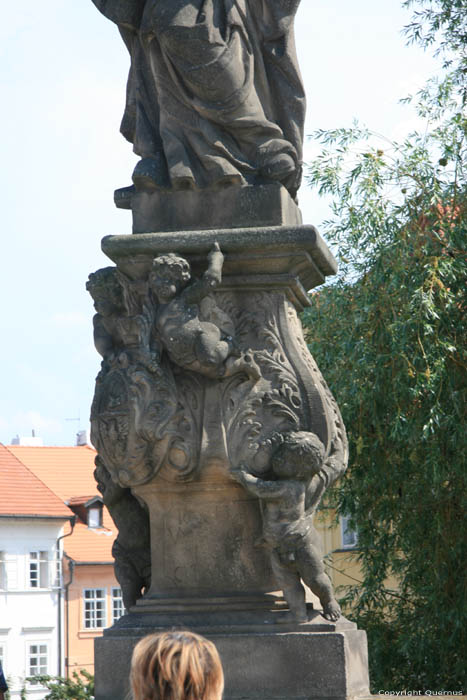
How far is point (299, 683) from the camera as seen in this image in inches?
205

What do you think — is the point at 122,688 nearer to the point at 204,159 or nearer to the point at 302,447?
the point at 302,447

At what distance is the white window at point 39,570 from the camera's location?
158 feet

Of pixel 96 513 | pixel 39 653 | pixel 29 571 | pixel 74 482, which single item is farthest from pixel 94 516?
pixel 39 653

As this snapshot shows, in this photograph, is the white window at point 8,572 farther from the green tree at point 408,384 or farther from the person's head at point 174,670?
the person's head at point 174,670

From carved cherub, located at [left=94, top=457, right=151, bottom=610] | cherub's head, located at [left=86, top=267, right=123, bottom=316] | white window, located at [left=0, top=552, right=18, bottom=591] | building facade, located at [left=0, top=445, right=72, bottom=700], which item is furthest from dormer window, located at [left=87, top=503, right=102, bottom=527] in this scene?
cherub's head, located at [left=86, top=267, right=123, bottom=316]

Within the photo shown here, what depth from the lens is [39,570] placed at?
159ft

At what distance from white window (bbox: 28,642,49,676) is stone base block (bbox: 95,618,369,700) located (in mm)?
44248

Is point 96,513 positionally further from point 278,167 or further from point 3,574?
point 278,167

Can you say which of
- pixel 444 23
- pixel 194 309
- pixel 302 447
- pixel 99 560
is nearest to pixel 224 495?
pixel 302 447

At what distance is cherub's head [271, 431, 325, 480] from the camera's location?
536cm

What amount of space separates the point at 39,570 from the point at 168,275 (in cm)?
4443

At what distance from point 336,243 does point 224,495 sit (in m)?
8.05

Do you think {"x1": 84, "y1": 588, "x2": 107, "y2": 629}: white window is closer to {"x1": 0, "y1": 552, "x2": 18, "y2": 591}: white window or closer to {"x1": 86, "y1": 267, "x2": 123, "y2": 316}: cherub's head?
{"x1": 0, "y1": 552, "x2": 18, "y2": 591}: white window

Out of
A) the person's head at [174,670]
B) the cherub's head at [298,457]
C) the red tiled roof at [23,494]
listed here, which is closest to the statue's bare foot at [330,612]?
the cherub's head at [298,457]
